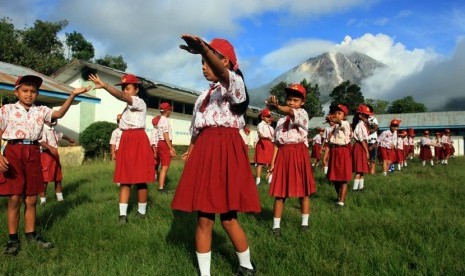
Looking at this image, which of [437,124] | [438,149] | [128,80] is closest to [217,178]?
[128,80]

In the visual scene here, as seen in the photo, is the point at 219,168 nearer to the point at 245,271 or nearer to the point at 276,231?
the point at 245,271

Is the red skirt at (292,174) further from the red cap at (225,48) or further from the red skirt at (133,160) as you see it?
the red cap at (225,48)

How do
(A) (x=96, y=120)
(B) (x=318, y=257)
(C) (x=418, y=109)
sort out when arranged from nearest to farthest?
1. (B) (x=318, y=257)
2. (A) (x=96, y=120)
3. (C) (x=418, y=109)

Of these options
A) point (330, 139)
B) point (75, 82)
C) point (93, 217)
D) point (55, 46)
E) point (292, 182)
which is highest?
point (55, 46)

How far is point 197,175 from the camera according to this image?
3475mm

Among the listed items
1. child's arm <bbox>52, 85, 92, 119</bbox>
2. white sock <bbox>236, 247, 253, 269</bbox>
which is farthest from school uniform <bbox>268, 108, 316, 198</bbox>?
child's arm <bbox>52, 85, 92, 119</bbox>

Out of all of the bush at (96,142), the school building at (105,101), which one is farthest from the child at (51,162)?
the school building at (105,101)

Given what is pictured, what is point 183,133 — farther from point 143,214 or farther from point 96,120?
point 143,214

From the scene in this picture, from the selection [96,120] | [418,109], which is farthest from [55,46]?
[418,109]

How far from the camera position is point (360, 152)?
10.0m

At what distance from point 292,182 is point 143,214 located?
7.75 ft

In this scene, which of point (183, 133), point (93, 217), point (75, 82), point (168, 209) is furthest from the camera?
point (183, 133)

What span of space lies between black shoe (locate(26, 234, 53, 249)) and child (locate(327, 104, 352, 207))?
4733mm

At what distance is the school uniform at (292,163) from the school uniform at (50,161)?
16.2 feet
